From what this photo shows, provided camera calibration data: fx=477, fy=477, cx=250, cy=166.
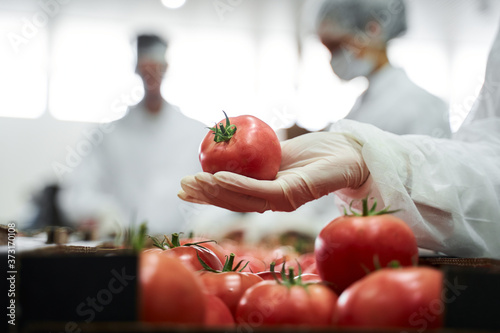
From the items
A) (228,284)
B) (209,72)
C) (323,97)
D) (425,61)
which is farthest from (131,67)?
(228,284)

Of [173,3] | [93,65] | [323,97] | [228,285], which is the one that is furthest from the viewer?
[93,65]

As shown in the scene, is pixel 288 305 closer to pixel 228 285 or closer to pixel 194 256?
pixel 228 285

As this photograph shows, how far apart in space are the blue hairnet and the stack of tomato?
49.9 inches

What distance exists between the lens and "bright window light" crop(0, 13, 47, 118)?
5.66 m

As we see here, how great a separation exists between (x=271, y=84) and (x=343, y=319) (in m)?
5.76

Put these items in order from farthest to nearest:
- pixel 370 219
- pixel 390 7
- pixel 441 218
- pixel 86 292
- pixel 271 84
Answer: pixel 271 84
pixel 390 7
pixel 441 218
pixel 370 219
pixel 86 292

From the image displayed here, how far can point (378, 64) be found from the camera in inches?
80.4

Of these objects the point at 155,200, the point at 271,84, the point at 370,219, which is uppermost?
the point at 271,84

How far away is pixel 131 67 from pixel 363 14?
4.47 m

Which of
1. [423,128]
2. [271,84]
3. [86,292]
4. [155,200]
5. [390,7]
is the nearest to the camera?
[86,292]

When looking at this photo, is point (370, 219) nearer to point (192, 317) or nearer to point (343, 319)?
point (343, 319)

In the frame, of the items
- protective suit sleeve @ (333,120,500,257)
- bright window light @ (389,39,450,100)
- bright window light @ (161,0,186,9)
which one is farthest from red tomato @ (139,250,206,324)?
bright window light @ (389,39,450,100)

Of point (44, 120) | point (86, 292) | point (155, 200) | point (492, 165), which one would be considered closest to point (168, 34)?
point (44, 120)

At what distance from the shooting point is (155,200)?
3520mm
